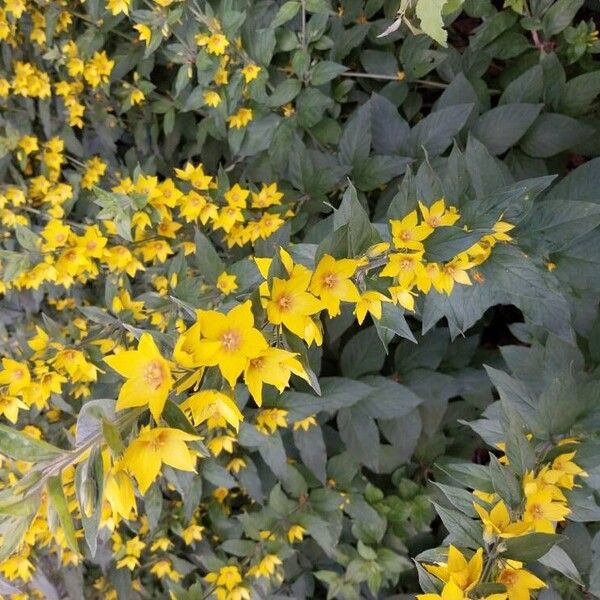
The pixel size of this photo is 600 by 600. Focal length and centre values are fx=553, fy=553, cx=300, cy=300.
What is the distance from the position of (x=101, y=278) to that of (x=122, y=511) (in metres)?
1.51

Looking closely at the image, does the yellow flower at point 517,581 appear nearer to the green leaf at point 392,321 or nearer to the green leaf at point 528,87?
the green leaf at point 392,321

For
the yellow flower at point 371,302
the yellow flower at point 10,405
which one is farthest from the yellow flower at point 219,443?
the yellow flower at point 371,302

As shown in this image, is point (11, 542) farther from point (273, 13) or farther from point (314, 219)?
point (273, 13)

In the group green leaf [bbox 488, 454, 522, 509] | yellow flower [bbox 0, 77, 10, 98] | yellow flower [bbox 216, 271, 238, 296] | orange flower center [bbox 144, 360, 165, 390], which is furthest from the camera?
yellow flower [bbox 0, 77, 10, 98]

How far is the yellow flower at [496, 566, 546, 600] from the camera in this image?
3.25ft

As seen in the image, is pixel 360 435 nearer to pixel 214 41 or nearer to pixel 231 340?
pixel 231 340

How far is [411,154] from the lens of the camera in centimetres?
189

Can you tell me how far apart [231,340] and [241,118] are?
131 cm

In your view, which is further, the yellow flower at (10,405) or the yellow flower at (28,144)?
the yellow flower at (28,144)

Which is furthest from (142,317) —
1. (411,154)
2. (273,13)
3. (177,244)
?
(273,13)

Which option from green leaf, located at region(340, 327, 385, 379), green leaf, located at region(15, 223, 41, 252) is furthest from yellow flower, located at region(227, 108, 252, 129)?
green leaf, located at region(340, 327, 385, 379)

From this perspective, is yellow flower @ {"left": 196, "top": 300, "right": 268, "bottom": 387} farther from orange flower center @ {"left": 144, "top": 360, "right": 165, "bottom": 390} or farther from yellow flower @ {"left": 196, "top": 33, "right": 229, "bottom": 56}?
yellow flower @ {"left": 196, "top": 33, "right": 229, "bottom": 56}

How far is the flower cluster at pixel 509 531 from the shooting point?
973mm

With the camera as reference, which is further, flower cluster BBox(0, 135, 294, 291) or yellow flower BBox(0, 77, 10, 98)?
yellow flower BBox(0, 77, 10, 98)
